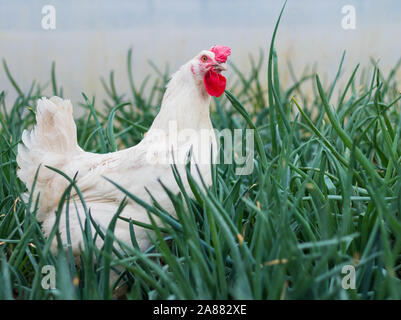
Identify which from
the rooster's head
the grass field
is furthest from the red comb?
the grass field

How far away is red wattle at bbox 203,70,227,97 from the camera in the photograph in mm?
1233

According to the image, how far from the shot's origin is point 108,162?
3.95 feet

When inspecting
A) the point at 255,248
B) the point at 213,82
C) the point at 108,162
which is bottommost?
the point at 255,248

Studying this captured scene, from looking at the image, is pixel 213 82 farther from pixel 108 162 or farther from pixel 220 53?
pixel 108 162

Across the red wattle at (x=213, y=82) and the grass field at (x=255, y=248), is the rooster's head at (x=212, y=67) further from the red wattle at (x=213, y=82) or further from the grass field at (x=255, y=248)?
the grass field at (x=255, y=248)

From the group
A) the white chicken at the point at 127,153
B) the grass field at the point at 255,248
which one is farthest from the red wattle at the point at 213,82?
the grass field at the point at 255,248

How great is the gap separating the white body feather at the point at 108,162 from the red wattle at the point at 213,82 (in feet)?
0.07

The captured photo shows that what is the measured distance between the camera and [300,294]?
30.4 inches

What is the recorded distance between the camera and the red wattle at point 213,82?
123 cm

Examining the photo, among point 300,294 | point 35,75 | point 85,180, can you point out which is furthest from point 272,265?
point 35,75

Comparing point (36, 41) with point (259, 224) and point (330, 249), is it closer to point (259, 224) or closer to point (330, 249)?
point (259, 224)

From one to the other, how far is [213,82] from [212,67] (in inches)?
1.6

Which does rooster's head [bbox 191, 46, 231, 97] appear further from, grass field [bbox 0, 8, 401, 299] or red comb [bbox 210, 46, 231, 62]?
grass field [bbox 0, 8, 401, 299]

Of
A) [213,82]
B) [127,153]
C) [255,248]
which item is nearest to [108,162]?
[127,153]
